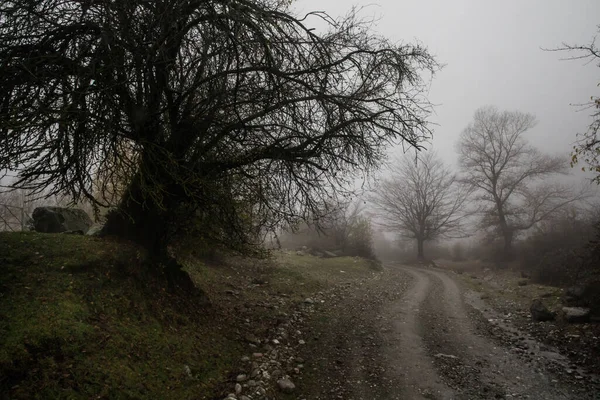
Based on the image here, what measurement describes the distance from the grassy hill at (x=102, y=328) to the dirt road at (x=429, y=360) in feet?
6.08

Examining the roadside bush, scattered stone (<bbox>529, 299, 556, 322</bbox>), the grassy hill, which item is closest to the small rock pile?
the grassy hill

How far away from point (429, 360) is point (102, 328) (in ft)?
20.0

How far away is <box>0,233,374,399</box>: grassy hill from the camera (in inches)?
161

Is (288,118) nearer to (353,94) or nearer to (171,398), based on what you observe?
(353,94)

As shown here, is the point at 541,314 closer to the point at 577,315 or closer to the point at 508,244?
the point at 577,315

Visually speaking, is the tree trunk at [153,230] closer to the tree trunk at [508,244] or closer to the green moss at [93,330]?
the green moss at [93,330]

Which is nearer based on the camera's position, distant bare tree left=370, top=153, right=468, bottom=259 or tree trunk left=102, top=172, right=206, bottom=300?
tree trunk left=102, top=172, right=206, bottom=300

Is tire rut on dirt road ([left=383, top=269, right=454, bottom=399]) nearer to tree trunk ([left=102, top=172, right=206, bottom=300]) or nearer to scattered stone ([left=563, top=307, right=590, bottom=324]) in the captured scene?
scattered stone ([left=563, top=307, right=590, bottom=324])

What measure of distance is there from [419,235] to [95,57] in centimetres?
3760

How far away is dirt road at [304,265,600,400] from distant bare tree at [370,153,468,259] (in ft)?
93.1

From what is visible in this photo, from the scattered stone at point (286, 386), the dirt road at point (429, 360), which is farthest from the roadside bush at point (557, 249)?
the scattered stone at point (286, 386)

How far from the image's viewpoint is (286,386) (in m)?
5.44

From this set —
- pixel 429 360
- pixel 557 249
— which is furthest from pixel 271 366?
pixel 557 249

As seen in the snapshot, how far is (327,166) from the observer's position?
301 inches
